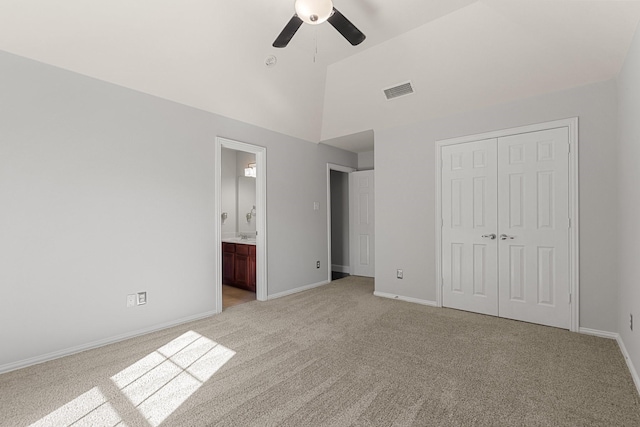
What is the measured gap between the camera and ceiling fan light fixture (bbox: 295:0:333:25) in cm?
203

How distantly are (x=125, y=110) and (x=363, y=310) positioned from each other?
3.37 m

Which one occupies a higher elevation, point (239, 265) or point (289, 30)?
point (289, 30)

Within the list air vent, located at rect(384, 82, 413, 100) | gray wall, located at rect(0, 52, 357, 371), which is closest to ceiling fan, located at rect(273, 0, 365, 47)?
air vent, located at rect(384, 82, 413, 100)

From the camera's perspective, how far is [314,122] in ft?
15.1

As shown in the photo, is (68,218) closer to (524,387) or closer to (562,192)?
(524,387)

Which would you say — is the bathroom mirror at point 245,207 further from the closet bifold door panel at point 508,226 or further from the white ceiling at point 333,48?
the closet bifold door panel at point 508,226

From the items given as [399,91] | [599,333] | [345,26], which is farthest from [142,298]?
[599,333]

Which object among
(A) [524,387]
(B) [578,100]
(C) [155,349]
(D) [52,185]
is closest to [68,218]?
(D) [52,185]

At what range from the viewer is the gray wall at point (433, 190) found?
2877 mm

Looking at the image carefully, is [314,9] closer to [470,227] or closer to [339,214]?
[470,227]

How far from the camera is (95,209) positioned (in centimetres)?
278

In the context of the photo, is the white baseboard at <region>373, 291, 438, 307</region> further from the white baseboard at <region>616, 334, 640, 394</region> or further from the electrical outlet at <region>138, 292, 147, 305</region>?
the electrical outlet at <region>138, 292, 147, 305</region>

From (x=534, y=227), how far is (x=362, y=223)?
293 cm

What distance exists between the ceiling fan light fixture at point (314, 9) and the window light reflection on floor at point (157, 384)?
2.66 metres
